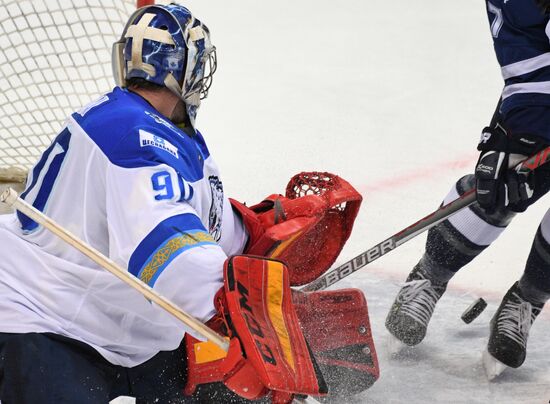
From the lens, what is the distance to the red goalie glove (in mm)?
2217

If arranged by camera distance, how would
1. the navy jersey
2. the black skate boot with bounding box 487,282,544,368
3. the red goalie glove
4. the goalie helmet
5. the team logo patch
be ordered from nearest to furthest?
the team logo patch, the goalie helmet, the red goalie glove, the navy jersey, the black skate boot with bounding box 487,282,544,368

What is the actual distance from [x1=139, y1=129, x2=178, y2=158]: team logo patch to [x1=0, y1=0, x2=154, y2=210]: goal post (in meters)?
1.45

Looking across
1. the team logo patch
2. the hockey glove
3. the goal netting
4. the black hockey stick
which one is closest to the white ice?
the black hockey stick

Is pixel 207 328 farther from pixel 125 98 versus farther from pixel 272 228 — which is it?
pixel 272 228

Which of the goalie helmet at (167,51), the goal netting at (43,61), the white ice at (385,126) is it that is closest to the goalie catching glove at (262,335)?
the goalie helmet at (167,51)

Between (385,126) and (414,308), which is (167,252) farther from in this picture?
(385,126)

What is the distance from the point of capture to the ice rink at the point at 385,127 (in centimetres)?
268

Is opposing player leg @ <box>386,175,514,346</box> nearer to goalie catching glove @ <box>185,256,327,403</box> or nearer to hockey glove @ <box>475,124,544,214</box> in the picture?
hockey glove @ <box>475,124,544,214</box>

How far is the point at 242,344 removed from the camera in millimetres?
1521

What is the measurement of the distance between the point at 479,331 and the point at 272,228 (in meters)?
0.90

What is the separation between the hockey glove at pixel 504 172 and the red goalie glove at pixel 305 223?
13.2 inches

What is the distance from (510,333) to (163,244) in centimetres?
136

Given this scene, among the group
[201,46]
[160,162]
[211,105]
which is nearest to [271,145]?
[211,105]

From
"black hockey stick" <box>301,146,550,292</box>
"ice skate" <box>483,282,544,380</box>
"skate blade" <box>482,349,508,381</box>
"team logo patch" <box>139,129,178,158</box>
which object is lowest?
"skate blade" <box>482,349,508,381</box>
